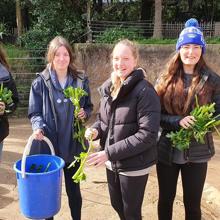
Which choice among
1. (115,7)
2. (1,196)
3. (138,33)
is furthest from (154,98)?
(115,7)

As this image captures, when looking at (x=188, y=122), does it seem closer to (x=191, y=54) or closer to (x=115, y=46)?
(x=191, y=54)

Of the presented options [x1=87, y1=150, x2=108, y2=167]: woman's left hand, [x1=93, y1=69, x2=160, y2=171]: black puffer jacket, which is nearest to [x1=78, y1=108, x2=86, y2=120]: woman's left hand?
[x1=93, y1=69, x2=160, y2=171]: black puffer jacket

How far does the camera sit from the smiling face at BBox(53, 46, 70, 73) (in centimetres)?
301

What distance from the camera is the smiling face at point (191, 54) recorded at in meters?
2.66

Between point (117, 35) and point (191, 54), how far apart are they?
756 centimetres

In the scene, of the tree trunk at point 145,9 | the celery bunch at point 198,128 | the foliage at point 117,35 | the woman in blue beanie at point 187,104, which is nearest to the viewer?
the celery bunch at point 198,128

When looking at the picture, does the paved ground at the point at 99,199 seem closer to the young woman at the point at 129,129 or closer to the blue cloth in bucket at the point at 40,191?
the blue cloth in bucket at the point at 40,191

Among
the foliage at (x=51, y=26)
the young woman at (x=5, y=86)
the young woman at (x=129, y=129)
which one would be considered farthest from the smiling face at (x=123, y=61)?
the foliage at (x=51, y=26)

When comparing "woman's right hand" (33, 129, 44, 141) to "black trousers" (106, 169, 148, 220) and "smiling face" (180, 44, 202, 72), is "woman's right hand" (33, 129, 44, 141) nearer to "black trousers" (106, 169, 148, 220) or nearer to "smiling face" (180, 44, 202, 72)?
"black trousers" (106, 169, 148, 220)

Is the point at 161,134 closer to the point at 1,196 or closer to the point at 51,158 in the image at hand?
the point at 51,158

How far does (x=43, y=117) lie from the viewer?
3.08 metres

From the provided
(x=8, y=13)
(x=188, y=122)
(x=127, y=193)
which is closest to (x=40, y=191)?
(x=127, y=193)

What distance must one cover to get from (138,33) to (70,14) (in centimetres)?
205

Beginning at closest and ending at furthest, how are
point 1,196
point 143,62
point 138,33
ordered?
point 1,196 → point 143,62 → point 138,33
